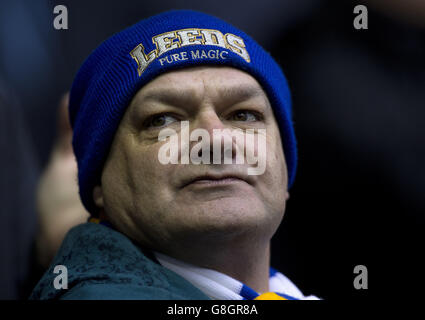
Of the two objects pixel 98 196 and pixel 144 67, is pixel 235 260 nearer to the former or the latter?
pixel 98 196

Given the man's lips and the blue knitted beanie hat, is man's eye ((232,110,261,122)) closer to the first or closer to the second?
the blue knitted beanie hat

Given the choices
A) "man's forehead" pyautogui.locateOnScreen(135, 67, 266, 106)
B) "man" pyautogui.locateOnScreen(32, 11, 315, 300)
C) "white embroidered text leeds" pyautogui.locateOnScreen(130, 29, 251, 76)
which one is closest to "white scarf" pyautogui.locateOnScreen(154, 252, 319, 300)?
"man" pyautogui.locateOnScreen(32, 11, 315, 300)

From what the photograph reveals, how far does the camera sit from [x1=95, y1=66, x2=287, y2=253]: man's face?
5.86ft

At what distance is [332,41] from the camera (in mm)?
3316

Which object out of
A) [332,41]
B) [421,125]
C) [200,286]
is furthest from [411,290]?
[200,286]

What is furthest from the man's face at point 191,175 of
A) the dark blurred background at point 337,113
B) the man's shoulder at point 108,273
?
the dark blurred background at point 337,113

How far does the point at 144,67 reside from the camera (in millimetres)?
1993

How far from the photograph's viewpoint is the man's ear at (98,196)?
2.12 metres

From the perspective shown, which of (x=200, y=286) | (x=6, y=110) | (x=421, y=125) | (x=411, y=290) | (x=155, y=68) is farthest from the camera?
(x=421, y=125)

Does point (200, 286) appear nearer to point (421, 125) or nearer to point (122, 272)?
point (122, 272)

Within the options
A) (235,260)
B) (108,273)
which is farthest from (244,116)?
(108,273)

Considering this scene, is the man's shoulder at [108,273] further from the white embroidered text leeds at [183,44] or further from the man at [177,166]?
the white embroidered text leeds at [183,44]

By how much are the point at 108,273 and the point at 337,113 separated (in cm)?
204
